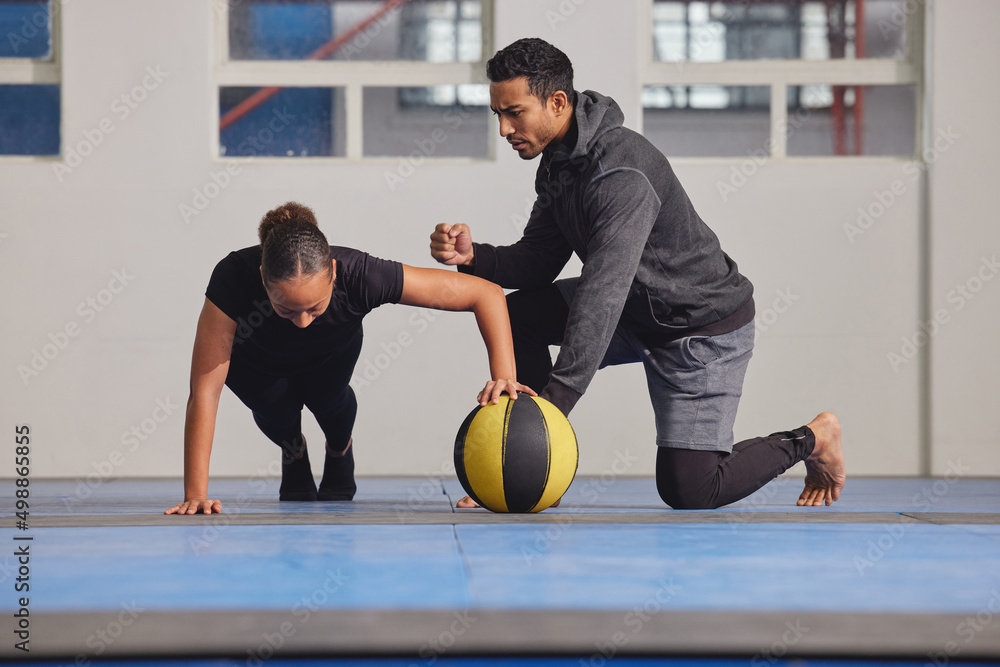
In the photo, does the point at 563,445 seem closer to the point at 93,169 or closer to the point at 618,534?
the point at 618,534

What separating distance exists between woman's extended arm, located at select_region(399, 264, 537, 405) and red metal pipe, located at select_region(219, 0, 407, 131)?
8.62 feet

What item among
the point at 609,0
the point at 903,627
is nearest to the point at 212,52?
the point at 609,0

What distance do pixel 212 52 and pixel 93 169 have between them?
0.86 meters

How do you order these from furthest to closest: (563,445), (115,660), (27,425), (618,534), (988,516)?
(27,425), (988,516), (563,445), (618,534), (115,660)

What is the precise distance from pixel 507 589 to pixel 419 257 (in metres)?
3.44

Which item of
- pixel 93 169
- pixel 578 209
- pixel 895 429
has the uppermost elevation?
pixel 93 169

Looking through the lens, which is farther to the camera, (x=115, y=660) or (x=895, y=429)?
(x=895, y=429)

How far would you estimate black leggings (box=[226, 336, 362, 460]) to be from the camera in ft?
9.53

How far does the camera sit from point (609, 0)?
4.80 meters

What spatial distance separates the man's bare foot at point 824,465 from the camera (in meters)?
2.84

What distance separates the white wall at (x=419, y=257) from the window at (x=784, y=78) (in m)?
0.16

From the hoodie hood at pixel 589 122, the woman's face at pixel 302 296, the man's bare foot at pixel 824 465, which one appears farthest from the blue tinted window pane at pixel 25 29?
the man's bare foot at pixel 824 465

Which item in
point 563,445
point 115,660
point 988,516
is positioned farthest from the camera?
point 988,516

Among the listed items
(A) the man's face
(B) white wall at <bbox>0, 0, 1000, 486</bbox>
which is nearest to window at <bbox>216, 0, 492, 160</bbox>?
(B) white wall at <bbox>0, 0, 1000, 486</bbox>
